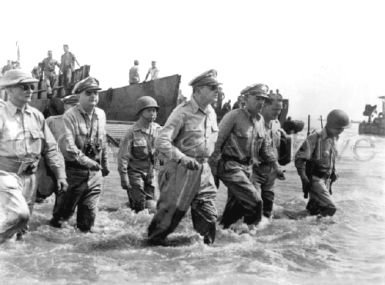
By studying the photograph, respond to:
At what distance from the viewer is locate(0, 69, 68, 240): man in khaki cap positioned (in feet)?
18.6

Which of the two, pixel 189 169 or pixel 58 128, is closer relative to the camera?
pixel 189 169

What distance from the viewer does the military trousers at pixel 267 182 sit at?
8180 millimetres

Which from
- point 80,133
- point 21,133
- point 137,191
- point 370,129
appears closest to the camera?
point 21,133

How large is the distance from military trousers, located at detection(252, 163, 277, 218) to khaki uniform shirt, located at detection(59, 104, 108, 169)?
2.39 meters

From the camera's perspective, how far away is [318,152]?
27.9ft

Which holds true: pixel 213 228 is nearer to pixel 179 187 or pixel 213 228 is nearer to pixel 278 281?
pixel 179 187

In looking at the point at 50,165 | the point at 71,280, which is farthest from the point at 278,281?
the point at 50,165

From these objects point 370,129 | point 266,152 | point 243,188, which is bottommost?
point 370,129

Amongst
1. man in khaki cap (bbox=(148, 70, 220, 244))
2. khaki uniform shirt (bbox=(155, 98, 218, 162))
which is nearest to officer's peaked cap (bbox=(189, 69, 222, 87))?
man in khaki cap (bbox=(148, 70, 220, 244))

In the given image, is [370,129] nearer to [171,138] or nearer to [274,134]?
[274,134]

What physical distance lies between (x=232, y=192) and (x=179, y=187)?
4.06 ft

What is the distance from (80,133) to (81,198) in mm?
833

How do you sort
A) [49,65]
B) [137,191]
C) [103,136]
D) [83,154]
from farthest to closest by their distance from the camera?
[49,65]
[137,191]
[103,136]
[83,154]

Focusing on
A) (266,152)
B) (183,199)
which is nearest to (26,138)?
(183,199)
